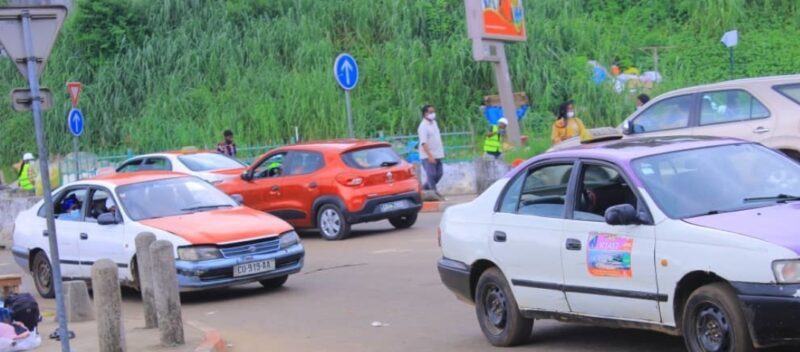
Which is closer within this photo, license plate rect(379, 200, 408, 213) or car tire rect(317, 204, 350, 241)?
car tire rect(317, 204, 350, 241)

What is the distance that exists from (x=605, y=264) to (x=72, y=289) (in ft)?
22.3

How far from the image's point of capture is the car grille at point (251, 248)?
13.5 meters

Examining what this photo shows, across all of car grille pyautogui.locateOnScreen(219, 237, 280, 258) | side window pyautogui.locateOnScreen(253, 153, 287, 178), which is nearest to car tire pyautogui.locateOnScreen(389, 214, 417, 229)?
side window pyautogui.locateOnScreen(253, 153, 287, 178)

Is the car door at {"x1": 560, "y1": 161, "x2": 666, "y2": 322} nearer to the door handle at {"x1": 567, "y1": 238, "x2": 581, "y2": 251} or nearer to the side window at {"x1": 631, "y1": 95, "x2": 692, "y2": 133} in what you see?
the door handle at {"x1": 567, "y1": 238, "x2": 581, "y2": 251}

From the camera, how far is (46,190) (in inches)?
363

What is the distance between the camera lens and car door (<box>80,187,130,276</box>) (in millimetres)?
14062

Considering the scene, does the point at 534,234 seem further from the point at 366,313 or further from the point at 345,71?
the point at 345,71

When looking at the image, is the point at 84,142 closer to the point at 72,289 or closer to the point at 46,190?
the point at 72,289

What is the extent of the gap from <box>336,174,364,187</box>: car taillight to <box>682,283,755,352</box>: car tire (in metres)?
11.4

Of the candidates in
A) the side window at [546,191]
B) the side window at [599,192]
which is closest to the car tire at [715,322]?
the side window at [599,192]

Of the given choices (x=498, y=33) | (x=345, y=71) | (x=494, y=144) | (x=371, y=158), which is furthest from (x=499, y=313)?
(x=498, y=33)

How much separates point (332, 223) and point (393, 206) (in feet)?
3.28

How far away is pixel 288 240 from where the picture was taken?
46.3 ft

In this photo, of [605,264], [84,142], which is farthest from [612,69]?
[605,264]
